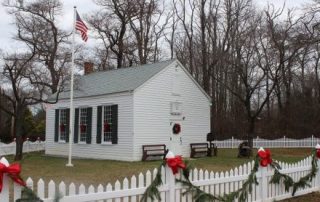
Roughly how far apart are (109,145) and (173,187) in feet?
55.4

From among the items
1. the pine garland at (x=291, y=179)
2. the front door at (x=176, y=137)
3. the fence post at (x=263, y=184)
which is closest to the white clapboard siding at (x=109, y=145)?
the front door at (x=176, y=137)

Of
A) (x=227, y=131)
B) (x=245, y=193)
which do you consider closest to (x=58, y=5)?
(x=227, y=131)

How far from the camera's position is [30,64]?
24.5 meters

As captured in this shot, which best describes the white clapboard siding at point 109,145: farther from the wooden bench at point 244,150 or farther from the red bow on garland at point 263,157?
the red bow on garland at point 263,157

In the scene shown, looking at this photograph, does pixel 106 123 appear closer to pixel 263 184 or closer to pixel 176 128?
pixel 176 128

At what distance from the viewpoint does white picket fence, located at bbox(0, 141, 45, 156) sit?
3053cm

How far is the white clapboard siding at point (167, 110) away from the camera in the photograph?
22906mm

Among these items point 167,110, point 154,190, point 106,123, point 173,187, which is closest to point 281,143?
point 167,110

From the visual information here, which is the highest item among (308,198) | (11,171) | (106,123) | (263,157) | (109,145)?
(106,123)

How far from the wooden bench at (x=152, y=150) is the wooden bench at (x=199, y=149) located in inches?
93.8

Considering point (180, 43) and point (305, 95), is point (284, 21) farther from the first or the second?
point (180, 43)

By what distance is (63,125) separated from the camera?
90.9 feet

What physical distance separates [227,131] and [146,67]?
18.0 m

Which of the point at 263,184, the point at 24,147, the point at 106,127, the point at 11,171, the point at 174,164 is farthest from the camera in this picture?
the point at 24,147
